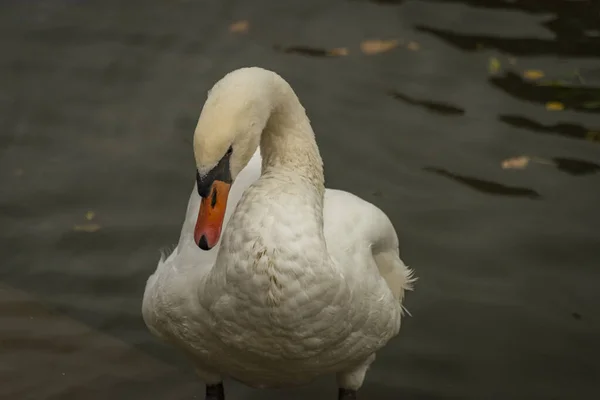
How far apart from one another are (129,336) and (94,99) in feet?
6.97

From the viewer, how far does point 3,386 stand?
14.3 feet

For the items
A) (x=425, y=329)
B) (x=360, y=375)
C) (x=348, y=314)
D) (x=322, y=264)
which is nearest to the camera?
(x=322, y=264)

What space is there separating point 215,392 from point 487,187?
7.53 ft

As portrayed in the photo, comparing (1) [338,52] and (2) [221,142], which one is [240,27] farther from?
(2) [221,142]

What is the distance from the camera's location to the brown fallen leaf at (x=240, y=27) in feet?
22.2

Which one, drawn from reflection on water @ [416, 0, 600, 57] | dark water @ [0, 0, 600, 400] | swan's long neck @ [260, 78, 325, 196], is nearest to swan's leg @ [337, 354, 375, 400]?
dark water @ [0, 0, 600, 400]

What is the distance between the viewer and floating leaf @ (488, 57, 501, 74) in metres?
6.35

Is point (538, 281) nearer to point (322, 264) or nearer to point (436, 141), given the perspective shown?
point (436, 141)

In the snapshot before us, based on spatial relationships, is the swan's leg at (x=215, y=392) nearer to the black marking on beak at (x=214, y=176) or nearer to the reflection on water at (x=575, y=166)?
the black marking on beak at (x=214, y=176)

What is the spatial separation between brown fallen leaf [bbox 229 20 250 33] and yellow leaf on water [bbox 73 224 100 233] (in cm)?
206

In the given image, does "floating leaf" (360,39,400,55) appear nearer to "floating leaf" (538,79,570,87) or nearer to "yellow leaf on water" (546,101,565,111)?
"floating leaf" (538,79,570,87)

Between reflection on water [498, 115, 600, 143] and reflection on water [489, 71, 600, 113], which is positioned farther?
reflection on water [489, 71, 600, 113]

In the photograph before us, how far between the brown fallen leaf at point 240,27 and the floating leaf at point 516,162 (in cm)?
217

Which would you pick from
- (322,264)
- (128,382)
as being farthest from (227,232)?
(128,382)
